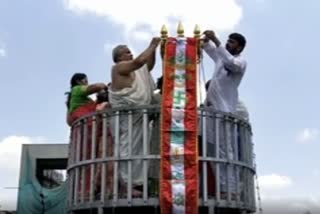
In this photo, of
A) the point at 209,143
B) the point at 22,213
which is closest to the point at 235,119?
the point at 209,143

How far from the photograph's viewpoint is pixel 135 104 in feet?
22.0

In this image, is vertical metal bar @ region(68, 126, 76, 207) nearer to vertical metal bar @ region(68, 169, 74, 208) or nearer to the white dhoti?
vertical metal bar @ region(68, 169, 74, 208)

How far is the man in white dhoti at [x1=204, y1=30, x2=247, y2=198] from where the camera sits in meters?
6.68

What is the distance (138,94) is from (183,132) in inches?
30.7

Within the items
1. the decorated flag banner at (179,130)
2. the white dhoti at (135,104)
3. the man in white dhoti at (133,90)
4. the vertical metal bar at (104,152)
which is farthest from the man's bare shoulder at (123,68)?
the vertical metal bar at (104,152)

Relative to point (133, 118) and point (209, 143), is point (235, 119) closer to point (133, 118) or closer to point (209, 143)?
point (209, 143)

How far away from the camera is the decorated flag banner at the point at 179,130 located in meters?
6.23

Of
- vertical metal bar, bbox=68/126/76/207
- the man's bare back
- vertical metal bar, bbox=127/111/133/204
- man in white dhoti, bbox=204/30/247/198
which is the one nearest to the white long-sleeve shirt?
man in white dhoti, bbox=204/30/247/198

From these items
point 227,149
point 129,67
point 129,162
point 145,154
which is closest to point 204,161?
point 227,149

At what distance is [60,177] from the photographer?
747 inches

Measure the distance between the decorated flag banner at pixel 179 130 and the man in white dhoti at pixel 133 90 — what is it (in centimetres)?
29

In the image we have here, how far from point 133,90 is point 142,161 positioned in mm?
896

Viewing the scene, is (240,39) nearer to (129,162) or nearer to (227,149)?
(227,149)

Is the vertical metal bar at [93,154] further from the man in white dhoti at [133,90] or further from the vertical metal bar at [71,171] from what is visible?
the vertical metal bar at [71,171]
